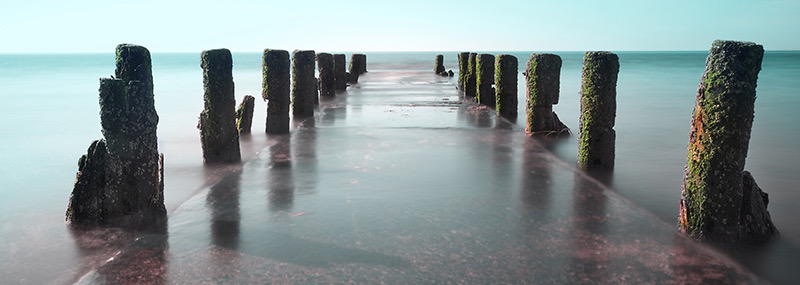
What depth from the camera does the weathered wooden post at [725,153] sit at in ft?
15.3

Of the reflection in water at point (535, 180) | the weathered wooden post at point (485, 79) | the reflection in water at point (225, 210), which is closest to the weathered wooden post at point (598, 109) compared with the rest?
the reflection in water at point (535, 180)

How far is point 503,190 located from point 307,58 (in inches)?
273

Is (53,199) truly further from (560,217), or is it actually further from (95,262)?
(560,217)

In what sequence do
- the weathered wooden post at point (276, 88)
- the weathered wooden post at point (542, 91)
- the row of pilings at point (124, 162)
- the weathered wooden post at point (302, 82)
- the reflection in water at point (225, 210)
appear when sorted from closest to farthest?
1. the reflection in water at point (225, 210)
2. the row of pilings at point (124, 162)
3. the weathered wooden post at point (542, 91)
4. the weathered wooden post at point (276, 88)
5. the weathered wooden post at point (302, 82)

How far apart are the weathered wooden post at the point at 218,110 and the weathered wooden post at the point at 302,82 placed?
4.48 meters

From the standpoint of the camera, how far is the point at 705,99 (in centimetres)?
484

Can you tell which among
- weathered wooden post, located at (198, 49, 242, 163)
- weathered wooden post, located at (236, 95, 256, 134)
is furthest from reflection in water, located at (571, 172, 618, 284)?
weathered wooden post, located at (236, 95, 256, 134)

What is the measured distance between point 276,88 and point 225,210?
4.91 m

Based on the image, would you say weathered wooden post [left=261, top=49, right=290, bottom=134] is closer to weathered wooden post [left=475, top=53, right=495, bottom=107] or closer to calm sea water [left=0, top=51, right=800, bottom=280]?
calm sea water [left=0, top=51, right=800, bottom=280]

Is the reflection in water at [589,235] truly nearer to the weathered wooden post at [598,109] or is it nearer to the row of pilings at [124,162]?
the weathered wooden post at [598,109]

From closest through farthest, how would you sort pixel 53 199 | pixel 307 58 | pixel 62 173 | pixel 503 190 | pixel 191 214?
pixel 191 214
pixel 503 190
pixel 53 199
pixel 62 173
pixel 307 58

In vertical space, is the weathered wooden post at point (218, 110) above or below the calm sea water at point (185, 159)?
above

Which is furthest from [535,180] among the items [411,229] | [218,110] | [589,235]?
[218,110]

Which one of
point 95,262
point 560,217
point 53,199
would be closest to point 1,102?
point 53,199
